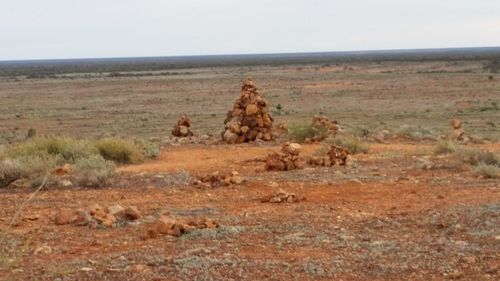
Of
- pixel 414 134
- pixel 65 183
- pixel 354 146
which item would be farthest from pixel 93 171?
pixel 414 134

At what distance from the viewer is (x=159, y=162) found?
1429cm

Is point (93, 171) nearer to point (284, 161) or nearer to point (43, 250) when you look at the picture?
point (284, 161)

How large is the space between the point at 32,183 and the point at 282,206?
4.29 meters

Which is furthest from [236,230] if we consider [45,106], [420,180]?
[45,106]

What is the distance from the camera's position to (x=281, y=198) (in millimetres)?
9641

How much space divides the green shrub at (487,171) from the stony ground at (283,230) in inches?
9.7

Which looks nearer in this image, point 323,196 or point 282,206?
point 282,206

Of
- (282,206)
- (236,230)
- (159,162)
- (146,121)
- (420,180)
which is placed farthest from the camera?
(146,121)

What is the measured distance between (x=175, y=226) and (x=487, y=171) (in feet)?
17.8

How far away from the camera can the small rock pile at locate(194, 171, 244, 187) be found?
438 inches

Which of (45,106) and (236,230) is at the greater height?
(236,230)

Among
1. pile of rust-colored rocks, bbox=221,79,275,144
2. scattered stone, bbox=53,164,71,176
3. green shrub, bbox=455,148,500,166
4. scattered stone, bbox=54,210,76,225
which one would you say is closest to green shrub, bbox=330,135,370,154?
green shrub, bbox=455,148,500,166

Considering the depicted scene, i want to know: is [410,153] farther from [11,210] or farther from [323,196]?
[11,210]

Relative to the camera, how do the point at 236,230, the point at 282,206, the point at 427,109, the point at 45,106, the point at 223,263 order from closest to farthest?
1. the point at 223,263
2. the point at 236,230
3. the point at 282,206
4. the point at 427,109
5. the point at 45,106
